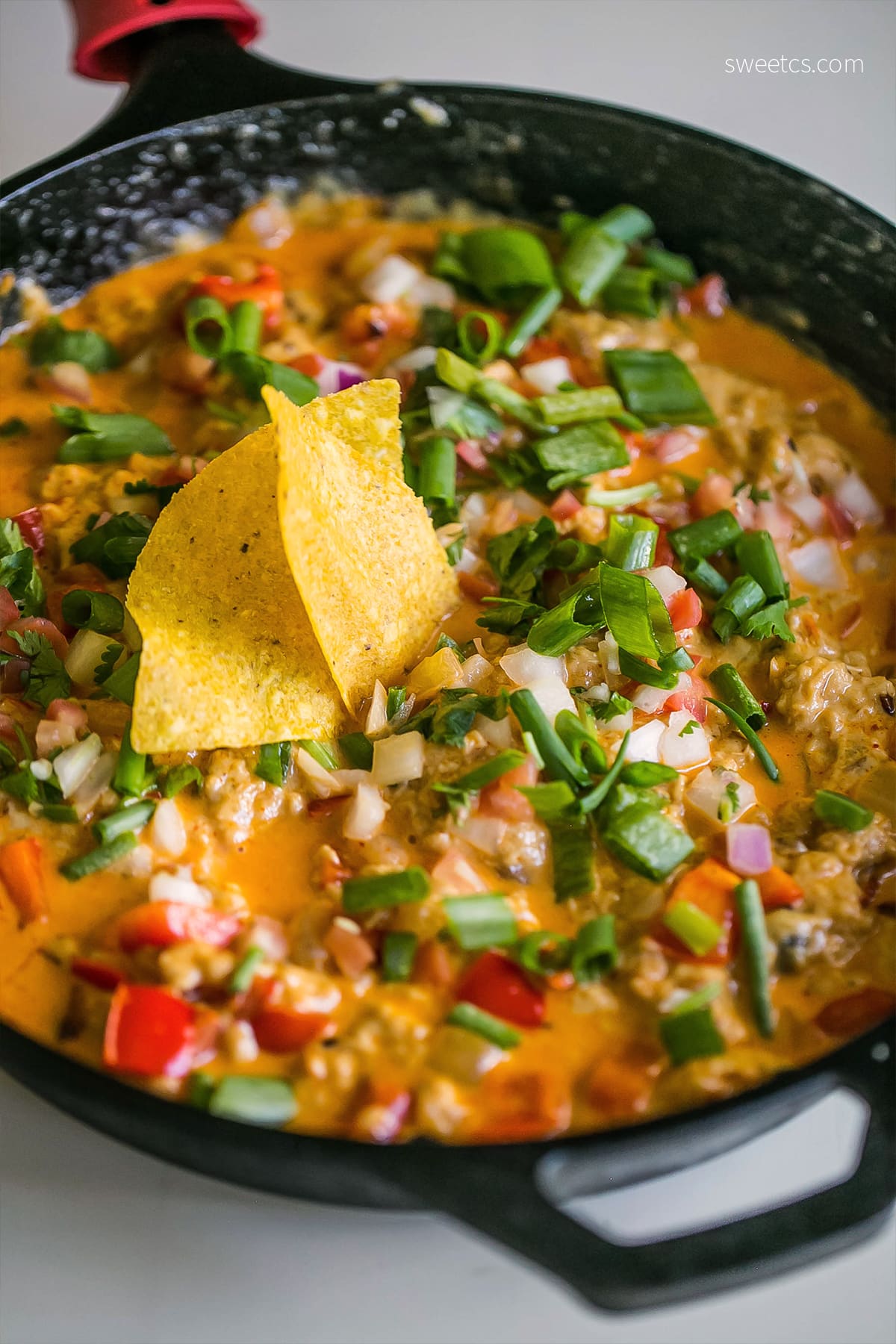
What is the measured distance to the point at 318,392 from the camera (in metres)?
3.37

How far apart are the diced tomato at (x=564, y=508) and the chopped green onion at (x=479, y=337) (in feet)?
1.74

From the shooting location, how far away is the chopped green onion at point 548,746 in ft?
8.37

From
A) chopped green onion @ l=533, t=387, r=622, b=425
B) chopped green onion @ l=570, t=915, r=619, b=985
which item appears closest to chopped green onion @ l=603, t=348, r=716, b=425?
chopped green onion @ l=533, t=387, r=622, b=425

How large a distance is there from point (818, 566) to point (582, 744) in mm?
1011

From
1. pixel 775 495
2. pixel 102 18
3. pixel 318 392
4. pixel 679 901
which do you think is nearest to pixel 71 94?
pixel 102 18

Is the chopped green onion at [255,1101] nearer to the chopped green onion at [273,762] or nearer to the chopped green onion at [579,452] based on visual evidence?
the chopped green onion at [273,762]

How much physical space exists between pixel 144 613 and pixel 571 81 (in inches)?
126

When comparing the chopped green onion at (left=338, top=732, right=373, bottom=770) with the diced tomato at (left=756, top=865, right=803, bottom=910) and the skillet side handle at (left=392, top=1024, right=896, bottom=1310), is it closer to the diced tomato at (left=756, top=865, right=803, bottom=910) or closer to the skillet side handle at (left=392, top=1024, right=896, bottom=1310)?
the diced tomato at (left=756, top=865, right=803, bottom=910)

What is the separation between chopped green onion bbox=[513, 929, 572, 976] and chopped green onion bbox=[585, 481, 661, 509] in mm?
1158

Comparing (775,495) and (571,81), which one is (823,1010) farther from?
(571,81)

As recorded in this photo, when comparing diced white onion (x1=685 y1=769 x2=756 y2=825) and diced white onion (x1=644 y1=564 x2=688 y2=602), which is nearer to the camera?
diced white onion (x1=685 y1=769 x2=756 y2=825)

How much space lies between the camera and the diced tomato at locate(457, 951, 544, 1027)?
2324 millimetres

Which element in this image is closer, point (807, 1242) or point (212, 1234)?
point (807, 1242)

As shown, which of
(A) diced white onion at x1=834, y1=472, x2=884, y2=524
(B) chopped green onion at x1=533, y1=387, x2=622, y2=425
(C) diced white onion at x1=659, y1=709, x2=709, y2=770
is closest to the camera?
(C) diced white onion at x1=659, y1=709, x2=709, y2=770
